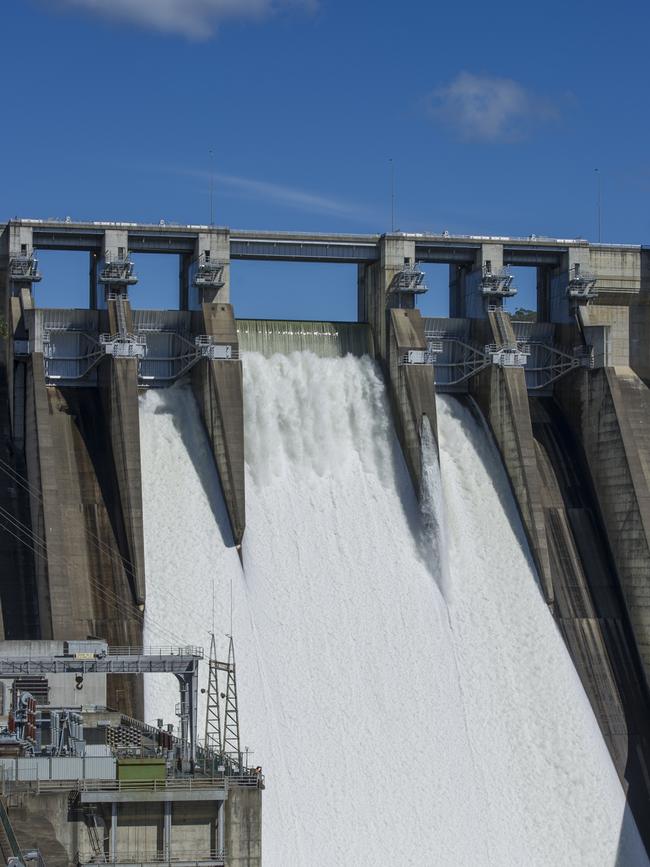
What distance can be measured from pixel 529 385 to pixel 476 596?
10919mm

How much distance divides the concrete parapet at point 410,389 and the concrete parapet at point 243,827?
2686 centimetres

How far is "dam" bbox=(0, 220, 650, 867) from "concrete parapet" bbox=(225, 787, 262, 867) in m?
14.2

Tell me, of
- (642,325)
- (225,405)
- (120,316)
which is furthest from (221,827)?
(642,325)

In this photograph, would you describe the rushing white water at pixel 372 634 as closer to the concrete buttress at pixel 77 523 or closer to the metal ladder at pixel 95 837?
the concrete buttress at pixel 77 523

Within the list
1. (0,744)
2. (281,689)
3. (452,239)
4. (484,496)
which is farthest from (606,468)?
(0,744)

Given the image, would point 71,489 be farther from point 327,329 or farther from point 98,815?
point 98,815

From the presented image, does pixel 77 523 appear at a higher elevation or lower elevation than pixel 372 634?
higher

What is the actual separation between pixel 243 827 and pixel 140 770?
2759 mm

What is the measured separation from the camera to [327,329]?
72562 mm

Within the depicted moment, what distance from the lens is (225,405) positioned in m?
66.0

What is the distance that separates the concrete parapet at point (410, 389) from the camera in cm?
6862

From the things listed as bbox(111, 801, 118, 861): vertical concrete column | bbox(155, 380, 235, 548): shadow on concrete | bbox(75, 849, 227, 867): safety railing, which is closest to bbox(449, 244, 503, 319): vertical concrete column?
bbox(155, 380, 235, 548): shadow on concrete

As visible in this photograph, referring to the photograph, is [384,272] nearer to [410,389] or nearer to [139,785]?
[410,389]

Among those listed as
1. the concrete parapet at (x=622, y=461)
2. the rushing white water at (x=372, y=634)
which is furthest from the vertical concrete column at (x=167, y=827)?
the concrete parapet at (x=622, y=461)
